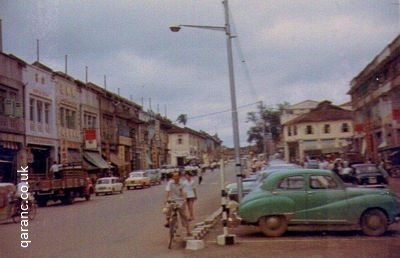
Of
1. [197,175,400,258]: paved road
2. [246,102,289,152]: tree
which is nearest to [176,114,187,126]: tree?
[246,102,289,152]: tree

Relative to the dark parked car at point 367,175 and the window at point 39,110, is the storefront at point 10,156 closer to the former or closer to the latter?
the window at point 39,110

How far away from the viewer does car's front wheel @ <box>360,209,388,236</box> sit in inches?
402

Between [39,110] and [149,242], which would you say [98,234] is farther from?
[39,110]

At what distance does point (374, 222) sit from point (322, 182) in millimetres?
1130

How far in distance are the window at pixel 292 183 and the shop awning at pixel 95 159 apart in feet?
44.1

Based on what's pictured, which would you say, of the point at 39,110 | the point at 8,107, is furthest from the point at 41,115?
the point at 8,107

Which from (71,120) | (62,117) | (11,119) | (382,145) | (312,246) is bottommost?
(312,246)

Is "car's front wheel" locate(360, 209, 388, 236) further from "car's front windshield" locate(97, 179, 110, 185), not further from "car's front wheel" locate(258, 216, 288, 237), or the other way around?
"car's front windshield" locate(97, 179, 110, 185)

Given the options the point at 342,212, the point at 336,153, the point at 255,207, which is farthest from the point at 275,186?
the point at 336,153

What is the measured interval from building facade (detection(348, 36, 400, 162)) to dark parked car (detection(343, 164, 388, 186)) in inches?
12.2

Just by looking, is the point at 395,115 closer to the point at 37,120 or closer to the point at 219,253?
the point at 219,253

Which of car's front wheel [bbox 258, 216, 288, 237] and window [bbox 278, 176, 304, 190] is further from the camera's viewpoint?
window [bbox 278, 176, 304, 190]

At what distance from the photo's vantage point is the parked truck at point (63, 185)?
18500mm

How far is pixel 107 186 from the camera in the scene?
25.8 m
